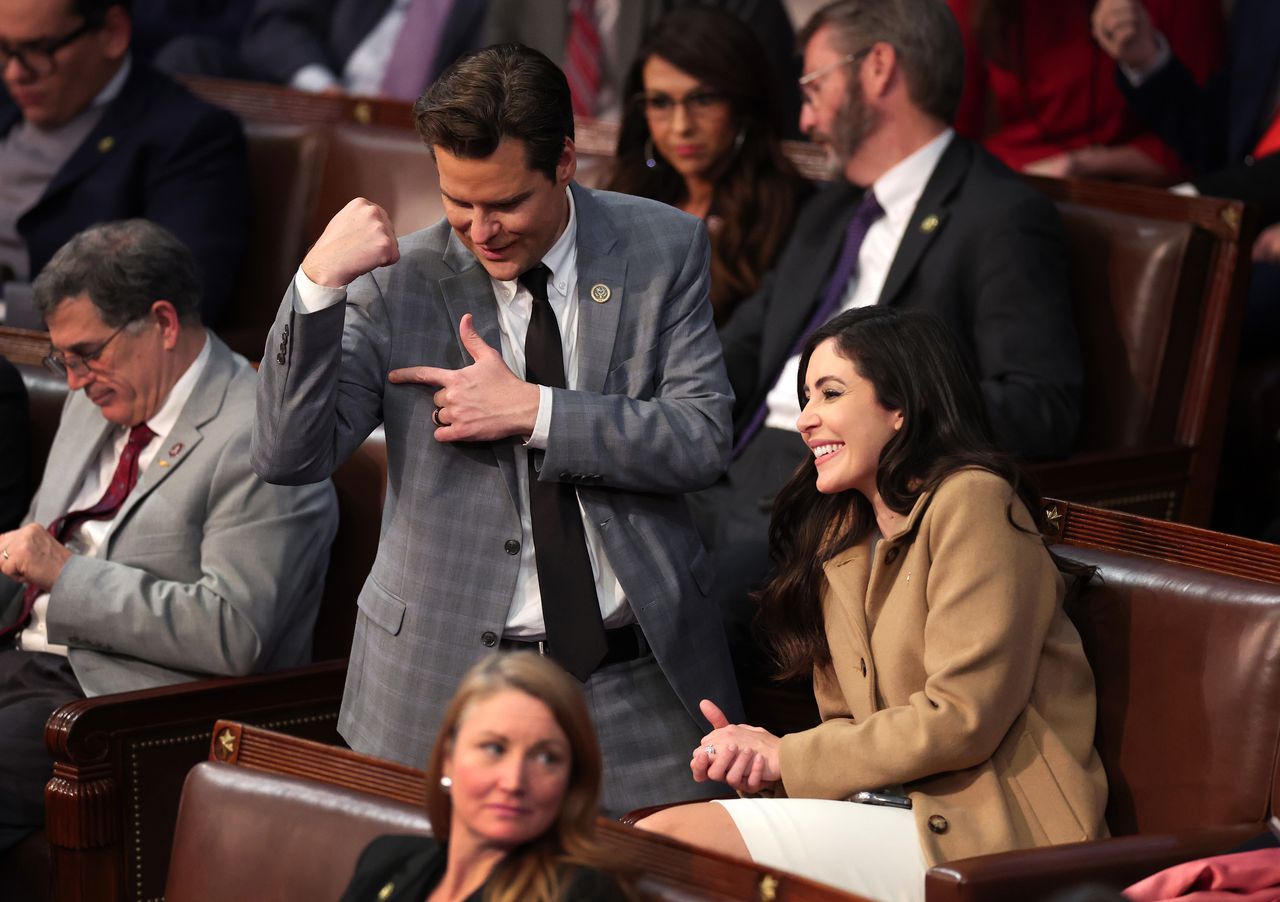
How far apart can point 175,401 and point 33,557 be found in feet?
1.11

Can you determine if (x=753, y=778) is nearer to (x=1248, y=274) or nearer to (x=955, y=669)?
(x=955, y=669)

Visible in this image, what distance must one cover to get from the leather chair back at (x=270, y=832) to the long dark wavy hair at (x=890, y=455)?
720mm

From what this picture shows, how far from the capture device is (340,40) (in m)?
5.69

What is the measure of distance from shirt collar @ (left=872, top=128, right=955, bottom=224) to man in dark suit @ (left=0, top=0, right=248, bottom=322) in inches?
61.4

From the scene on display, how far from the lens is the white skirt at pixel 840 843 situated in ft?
7.04

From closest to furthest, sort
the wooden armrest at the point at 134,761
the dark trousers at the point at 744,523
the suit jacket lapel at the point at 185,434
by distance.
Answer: the wooden armrest at the point at 134,761
the suit jacket lapel at the point at 185,434
the dark trousers at the point at 744,523

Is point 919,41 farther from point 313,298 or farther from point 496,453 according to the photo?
point 313,298

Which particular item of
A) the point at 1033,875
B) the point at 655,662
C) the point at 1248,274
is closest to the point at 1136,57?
the point at 1248,274

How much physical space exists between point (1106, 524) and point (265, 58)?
3856 mm

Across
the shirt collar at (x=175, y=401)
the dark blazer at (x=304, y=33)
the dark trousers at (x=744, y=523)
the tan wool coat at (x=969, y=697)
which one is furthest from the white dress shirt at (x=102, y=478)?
the dark blazer at (x=304, y=33)

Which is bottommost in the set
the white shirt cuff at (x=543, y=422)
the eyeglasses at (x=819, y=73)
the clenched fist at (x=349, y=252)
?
the white shirt cuff at (x=543, y=422)

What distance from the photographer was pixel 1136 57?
423cm

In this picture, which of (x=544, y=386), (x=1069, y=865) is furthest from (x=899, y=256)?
(x=1069, y=865)

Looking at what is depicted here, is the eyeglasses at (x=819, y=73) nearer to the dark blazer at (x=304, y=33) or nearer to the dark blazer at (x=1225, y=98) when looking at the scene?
the dark blazer at (x=1225, y=98)
